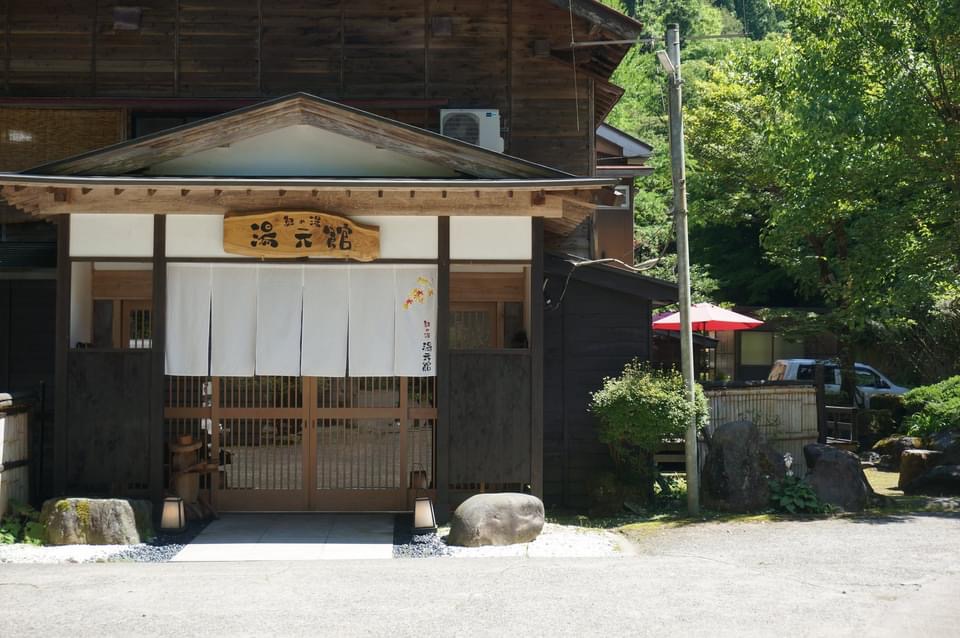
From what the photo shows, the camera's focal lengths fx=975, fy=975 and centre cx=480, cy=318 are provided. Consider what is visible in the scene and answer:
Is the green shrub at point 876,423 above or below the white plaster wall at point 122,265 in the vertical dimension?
below

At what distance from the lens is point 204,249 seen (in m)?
12.0

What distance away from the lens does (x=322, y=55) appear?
15.6 metres

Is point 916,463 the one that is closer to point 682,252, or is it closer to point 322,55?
point 682,252

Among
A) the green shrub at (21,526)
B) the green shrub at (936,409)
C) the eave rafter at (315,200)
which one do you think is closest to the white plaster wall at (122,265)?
the eave rafter at (315,200)

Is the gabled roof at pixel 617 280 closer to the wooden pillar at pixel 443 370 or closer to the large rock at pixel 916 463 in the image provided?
the wooden pillar at pixel 443 370

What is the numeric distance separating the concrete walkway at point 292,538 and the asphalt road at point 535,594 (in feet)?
1.49

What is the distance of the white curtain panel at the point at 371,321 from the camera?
12.0 metres

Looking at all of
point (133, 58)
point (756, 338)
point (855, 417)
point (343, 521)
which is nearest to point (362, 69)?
point (133, 58)

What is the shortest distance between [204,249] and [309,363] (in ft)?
6.28

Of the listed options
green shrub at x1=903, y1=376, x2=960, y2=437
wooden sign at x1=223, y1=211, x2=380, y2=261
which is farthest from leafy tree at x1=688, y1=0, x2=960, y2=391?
wooden sign at x1=223, y1=211, x2=380, y2=261

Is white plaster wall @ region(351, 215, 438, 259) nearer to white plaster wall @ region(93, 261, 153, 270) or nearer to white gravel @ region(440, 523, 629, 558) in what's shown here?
white plaster wall @ region(93, 261, 153, 270)

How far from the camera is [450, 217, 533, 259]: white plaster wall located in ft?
40.1

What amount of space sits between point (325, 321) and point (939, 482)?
9515 mm

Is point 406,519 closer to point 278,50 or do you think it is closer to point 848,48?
point 278,50
